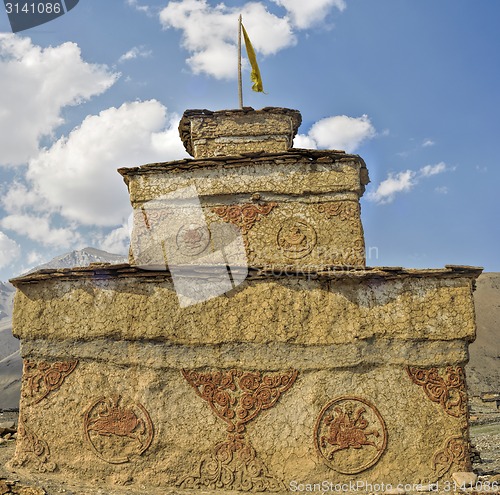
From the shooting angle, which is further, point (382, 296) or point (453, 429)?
point (382, 296)

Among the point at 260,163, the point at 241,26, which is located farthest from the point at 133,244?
the point at 241,26

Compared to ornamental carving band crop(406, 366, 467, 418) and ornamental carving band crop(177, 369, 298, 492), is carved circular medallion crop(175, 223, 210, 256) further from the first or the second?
ornamental carving band crop(406, 366, 467, 418)

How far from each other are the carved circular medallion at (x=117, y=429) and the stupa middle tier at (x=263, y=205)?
347cm

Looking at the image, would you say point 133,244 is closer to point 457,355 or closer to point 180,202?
point 180,202

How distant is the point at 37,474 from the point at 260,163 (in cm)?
672

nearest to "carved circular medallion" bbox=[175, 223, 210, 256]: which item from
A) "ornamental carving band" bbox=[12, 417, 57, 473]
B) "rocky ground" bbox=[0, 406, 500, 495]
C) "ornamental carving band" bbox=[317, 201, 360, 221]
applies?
"ornamental carving band" bbox=[317, 201, 360, 221]

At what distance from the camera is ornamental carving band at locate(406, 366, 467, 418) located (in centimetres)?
634

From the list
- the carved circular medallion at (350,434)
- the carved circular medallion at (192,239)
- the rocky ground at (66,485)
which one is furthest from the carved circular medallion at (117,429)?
the carved circular medallion at (192,239)

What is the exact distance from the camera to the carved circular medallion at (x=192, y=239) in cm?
942

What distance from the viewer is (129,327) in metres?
6.70

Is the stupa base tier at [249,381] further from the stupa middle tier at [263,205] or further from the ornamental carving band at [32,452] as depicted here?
the stupa middle tier at [263,205]

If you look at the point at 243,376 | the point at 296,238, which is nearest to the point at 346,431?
the point at 243,376

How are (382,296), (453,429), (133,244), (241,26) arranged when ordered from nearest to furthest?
(453,429) → (382,296) → (133,244) → (241,26)

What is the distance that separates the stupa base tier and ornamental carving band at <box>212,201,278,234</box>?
2.82 meters
